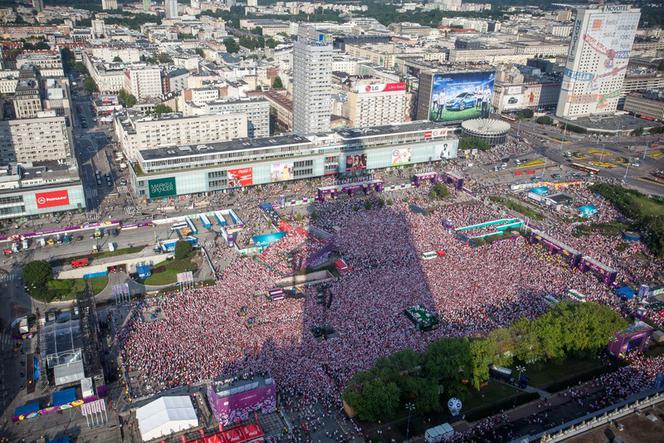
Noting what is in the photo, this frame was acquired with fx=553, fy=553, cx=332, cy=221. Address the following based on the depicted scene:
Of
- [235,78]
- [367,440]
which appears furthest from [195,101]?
[367,440]

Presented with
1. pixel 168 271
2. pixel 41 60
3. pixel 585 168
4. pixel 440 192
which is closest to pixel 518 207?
pixel 440 192

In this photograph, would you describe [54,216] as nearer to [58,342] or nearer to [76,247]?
[76,247]

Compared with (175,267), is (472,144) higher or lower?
higher

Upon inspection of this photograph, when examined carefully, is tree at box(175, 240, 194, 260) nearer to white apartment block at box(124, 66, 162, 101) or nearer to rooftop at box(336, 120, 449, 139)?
rooftop at box(336, 120, 449, 139)

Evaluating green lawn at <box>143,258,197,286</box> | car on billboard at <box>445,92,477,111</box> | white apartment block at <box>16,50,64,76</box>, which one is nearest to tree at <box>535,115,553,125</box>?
car on billboard at <box>445,92,477,111</box>

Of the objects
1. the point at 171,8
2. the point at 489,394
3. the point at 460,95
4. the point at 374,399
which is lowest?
the point at 489,394

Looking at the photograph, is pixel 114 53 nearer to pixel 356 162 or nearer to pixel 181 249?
pixel 356 162

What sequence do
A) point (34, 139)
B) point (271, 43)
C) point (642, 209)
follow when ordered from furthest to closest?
1. point (271, 43)
2. point (34, 139)
3. point (642, 209)

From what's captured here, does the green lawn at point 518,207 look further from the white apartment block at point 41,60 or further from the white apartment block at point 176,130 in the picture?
the white apartment block at point 41,60
